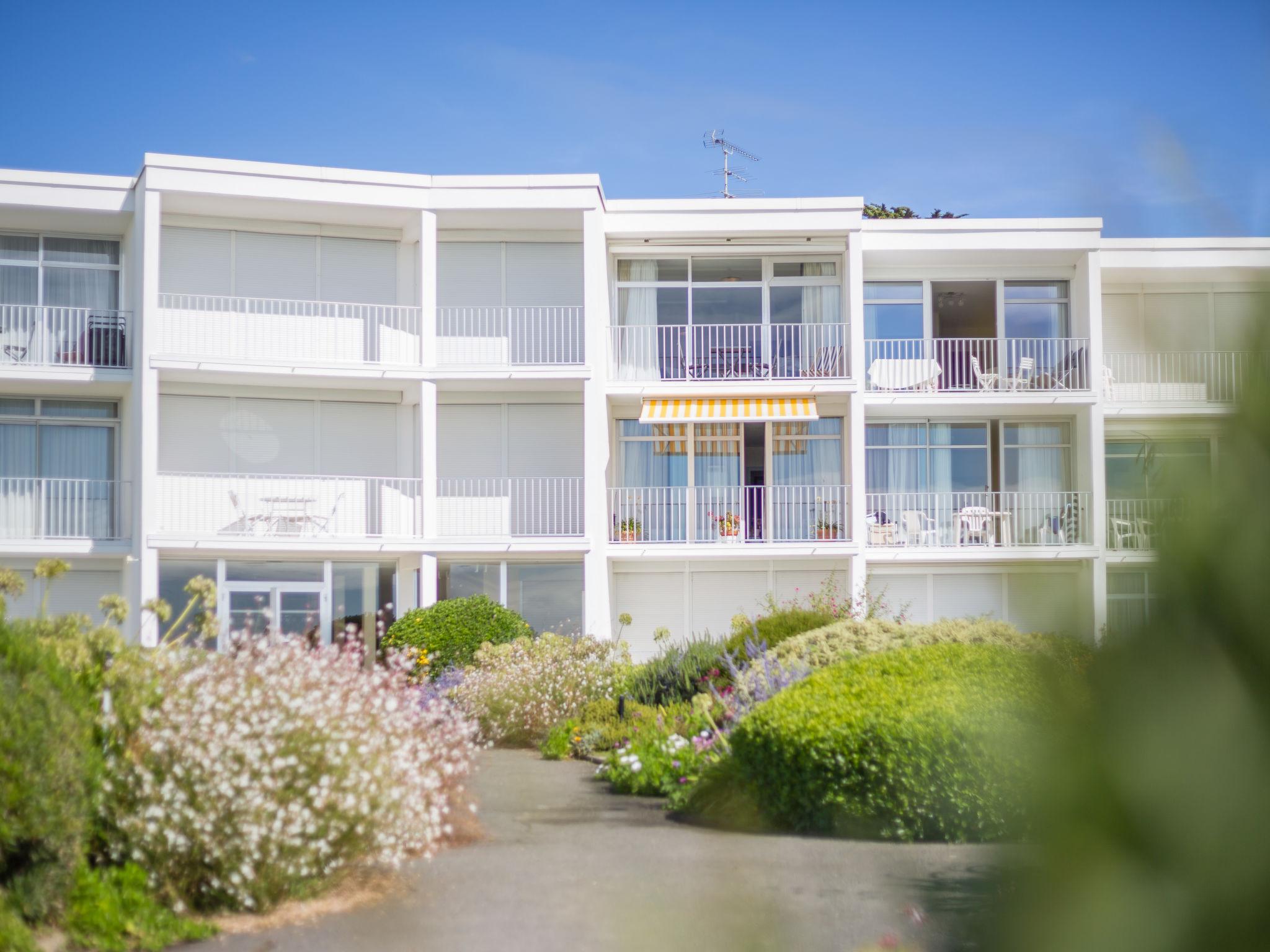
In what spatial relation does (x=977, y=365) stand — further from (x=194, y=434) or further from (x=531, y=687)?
(x=194, y=434)

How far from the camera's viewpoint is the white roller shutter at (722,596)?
963 inches

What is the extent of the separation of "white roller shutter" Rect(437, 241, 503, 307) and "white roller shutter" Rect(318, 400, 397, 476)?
2.50m

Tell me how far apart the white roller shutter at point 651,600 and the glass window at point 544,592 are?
1560mm

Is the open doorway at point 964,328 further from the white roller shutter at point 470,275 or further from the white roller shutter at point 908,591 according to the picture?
the white roller shutter at point 470,275

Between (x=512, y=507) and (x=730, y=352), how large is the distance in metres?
5.21

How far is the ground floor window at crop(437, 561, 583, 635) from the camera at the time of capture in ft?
75.5

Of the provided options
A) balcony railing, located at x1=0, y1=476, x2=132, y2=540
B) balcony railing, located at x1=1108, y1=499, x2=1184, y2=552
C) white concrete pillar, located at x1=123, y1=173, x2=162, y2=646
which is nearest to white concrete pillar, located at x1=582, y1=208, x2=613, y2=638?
white concrete pillar, located at x1=123, y1=173, x2=162, y2=646

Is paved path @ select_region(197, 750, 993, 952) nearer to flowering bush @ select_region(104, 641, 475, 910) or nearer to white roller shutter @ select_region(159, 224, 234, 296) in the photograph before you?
flowering bush @ select_region(104, 641, 475, 910)

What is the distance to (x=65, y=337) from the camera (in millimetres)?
22500

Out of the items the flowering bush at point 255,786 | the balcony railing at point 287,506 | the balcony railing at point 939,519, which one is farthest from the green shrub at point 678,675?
the balcony railing at point 939,519

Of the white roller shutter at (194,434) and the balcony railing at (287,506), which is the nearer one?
the balcony railing at (287,506)

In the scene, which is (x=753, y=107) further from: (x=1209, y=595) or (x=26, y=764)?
(x=26, y=764)

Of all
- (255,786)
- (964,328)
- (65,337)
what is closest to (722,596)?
(964,328)

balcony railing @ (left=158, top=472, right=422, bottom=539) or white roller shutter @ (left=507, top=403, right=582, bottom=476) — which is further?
white roller shutter @ (left=507, top=403, right=582, bottom=476)
